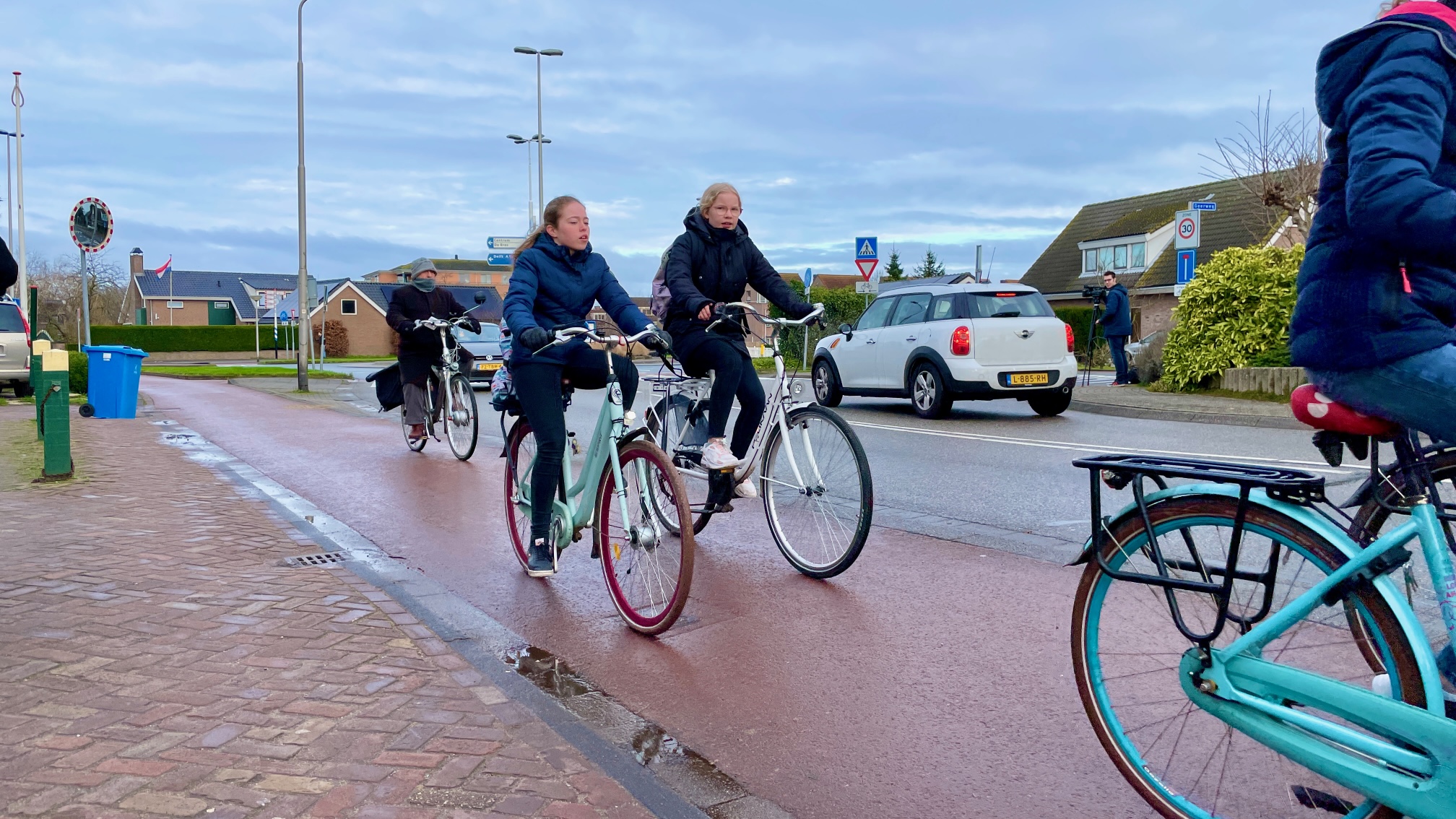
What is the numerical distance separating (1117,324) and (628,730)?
56.0ft

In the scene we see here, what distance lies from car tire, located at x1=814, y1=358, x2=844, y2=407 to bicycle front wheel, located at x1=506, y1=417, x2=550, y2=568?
10418 millimetres

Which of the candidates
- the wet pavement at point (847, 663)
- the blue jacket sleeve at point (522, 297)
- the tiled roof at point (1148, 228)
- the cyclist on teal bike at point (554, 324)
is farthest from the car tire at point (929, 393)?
the tiled roof at point (1148, 228)

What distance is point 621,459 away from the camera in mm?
4738

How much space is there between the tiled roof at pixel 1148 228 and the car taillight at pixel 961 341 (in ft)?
79.5

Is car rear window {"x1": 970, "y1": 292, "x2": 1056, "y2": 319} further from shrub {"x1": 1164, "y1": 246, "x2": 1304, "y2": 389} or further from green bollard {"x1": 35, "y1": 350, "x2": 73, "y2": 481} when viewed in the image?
green bollard {"x1": 35, "y1": 350, "x2": 73, "y2": 481}

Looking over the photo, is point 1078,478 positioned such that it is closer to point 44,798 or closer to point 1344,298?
point 1344,298

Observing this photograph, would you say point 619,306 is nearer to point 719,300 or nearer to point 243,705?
point 719,300

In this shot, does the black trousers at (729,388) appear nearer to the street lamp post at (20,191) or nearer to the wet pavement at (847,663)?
the wet pavement at (847,663)

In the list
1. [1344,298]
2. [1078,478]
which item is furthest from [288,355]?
[1344,298]

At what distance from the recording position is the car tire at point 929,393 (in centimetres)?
1378

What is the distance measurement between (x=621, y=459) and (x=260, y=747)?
1938mm

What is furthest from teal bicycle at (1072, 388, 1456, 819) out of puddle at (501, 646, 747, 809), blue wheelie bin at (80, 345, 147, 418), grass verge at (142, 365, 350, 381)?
grass verge at (142, 365, 350, 381)


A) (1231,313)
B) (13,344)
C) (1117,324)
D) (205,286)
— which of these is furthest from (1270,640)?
(205,286)

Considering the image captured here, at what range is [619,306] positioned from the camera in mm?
5449
